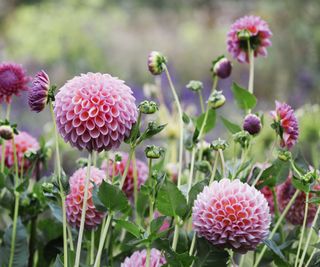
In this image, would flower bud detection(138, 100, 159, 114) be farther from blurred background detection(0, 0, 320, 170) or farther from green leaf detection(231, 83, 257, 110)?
blurred background detection(0, 0, 320, 170)

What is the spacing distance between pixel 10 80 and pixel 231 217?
0.86 feet

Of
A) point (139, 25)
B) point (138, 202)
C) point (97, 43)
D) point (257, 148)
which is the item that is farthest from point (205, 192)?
point (139, 25)

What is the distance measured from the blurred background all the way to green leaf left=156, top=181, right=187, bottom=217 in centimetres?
230

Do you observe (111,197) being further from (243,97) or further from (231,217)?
(243,97)

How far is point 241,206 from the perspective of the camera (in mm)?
533

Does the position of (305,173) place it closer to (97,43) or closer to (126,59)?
(97,43)

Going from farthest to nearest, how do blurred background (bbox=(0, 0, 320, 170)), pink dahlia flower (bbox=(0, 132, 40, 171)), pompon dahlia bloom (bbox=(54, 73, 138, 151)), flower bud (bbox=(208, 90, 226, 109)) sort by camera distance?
blurred background (bbox=(0, 0, 320, 170)) → pink dahlia flower (bbox=(0, 132, 40, 171)) → flower bud (bbox=(208, 90, 226, 109)) → pompon dahlia bloom (bbox=(54, 73, 138, 151))

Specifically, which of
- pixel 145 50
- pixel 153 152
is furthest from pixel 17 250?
pixel 145 50

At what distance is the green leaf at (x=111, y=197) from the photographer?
0.54 m

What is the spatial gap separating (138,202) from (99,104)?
164mm

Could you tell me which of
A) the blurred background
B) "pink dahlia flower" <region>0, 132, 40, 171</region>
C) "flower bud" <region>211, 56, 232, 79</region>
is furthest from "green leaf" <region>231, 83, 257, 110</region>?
the blurred background

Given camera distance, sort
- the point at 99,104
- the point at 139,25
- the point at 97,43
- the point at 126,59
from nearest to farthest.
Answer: the point at 99,104 → the point at 97,43 → the point at 126,59 → the point at 139,25

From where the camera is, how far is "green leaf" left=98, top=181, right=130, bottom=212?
0.54 m

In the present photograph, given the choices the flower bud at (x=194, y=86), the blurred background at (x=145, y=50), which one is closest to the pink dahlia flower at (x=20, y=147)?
the flower bud at (x=194, y=86)
